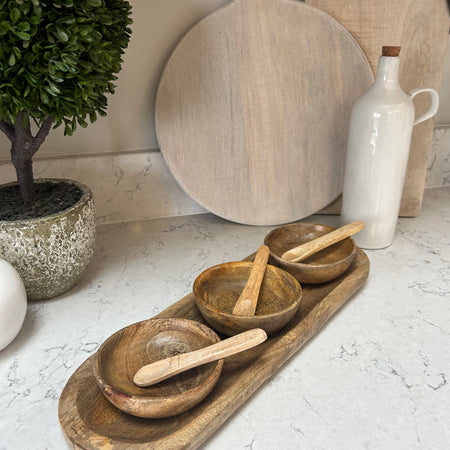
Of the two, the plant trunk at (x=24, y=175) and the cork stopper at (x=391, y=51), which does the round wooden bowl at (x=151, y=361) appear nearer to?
the plant trunk at (x=24, y=175)

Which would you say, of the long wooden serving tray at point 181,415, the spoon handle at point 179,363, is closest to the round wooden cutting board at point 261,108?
the long wooden serving tray at point 181,415

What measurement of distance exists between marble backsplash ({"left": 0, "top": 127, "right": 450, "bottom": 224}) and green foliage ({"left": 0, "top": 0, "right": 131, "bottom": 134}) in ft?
1.05

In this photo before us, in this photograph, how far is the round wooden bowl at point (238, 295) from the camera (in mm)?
596

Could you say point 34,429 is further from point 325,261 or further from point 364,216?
point 364,216

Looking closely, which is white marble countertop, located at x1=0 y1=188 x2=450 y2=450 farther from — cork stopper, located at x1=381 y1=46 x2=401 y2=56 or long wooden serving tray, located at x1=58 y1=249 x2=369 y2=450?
cork stopper, located at x1=381 y1=46 x2=401 y2=56

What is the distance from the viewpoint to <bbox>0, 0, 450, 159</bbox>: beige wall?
92 cm

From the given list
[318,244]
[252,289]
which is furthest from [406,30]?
[252,289]

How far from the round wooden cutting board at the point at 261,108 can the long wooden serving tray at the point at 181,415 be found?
0.39 metres

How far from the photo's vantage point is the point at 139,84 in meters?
Result: 0.96

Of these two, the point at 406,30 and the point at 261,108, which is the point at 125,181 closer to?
the point at 261,108

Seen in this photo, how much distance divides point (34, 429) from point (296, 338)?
35cm

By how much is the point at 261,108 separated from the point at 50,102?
0.48 meters

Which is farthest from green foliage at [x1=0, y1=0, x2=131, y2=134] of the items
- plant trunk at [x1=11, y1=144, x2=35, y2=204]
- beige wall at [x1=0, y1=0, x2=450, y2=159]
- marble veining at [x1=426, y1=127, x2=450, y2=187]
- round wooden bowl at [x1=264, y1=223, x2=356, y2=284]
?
marble veining at [x1=426, y1=127, x2=450, y2=187]

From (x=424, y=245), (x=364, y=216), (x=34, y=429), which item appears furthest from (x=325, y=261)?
(x=34, y=429)
